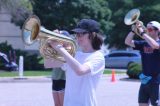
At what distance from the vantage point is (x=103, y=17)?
120ft

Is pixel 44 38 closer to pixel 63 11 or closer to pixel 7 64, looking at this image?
pixel 7 64

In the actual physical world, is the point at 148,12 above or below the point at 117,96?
above

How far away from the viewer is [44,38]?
4.64m

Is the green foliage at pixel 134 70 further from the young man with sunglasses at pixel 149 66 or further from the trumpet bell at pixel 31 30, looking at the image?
the trumpet bell at pixel 31 30

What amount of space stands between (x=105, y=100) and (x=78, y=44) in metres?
10.1

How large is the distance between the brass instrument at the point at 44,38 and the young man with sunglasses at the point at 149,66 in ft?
7.85

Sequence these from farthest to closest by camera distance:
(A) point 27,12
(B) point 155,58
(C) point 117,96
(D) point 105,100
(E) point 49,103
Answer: (A) point 27,12 → (C) point 117,96 → (D) point 105,100 → (E) point 49,103 → (B) point 155,58

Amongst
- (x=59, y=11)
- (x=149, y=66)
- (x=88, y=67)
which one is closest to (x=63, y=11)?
(x=59, y=11)

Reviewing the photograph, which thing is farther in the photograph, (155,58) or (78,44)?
(155,58)

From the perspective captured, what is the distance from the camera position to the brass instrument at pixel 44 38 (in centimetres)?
462

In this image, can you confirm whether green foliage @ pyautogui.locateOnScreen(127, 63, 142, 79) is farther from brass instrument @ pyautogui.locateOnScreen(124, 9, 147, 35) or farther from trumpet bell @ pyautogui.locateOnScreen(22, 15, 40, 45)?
trumpet bell @ pyautogui.locateOnScreen(22, 15, 40, 45)

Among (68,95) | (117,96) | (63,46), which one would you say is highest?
(63,46)

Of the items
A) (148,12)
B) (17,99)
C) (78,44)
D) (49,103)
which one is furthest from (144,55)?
(148,12)

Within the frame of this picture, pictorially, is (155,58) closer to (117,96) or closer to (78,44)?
(78,44)
